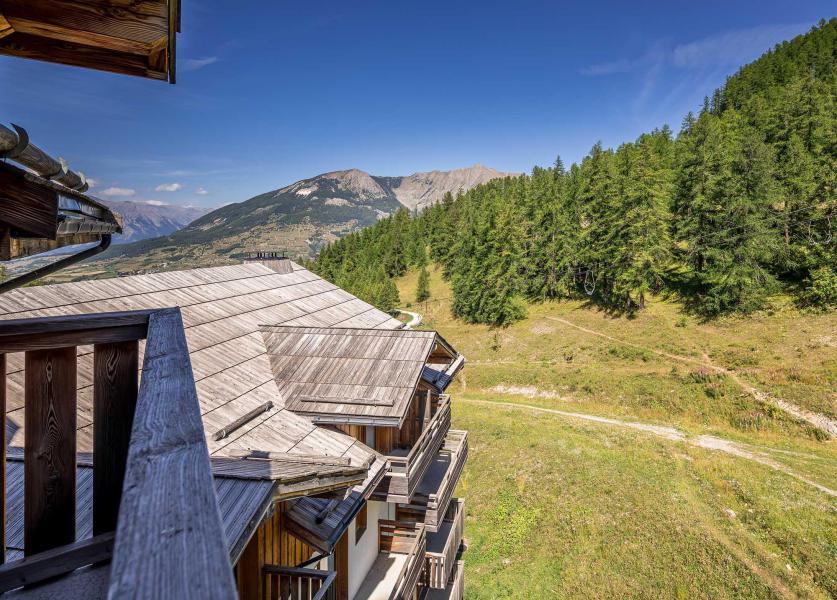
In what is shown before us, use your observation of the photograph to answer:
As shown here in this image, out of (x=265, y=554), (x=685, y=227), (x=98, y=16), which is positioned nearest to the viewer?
(x=98, y=16)

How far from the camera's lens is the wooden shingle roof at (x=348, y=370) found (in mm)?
9469

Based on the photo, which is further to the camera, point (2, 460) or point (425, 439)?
point (425, 439)

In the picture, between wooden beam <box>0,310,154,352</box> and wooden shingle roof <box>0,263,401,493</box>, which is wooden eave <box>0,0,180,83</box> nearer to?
wooden beam <box>0,310,154,352</box>

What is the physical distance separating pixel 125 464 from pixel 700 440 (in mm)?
29715

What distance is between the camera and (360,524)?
10.4 m

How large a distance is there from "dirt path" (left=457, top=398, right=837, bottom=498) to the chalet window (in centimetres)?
1998

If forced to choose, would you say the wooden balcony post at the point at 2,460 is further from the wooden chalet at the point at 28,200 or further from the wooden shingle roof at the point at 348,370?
the wooden shingle roof at the point at 348,370

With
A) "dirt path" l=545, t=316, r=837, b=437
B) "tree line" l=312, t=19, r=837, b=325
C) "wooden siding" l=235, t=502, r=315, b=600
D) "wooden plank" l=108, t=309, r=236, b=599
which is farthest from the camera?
"tree line" l=312, t=19, r=837, b=325

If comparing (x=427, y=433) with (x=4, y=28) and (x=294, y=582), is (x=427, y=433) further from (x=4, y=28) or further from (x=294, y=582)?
(x=4, y=28)

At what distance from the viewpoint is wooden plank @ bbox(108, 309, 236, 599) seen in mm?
661

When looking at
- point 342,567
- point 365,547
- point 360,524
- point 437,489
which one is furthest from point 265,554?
point 437,489

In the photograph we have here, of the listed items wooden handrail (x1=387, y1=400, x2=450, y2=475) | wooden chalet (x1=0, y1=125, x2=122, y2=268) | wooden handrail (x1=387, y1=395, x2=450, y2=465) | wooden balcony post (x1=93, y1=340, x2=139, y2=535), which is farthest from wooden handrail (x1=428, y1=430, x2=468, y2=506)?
wooden chalet (x1=0, y1=125, x2=122, y2=268)

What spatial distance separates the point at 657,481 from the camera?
2166 centimetres

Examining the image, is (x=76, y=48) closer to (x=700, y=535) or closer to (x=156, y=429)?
(x=156, y=429)
